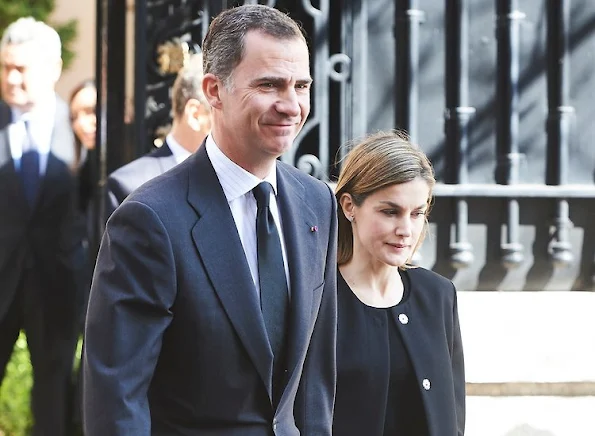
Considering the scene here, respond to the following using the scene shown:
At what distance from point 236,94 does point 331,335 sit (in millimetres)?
673

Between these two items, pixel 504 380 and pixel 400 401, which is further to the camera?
pixel 504 380

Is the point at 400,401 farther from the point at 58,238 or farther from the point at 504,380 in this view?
the point at 58,238

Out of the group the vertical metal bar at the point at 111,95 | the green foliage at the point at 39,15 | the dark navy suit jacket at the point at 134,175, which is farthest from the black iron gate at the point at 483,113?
the green foliage at the point at 39,15

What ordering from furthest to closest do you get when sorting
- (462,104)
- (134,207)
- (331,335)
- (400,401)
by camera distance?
(462,104) → (400,401) → (331,335) → (134,207)

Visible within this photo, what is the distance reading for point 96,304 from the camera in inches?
105

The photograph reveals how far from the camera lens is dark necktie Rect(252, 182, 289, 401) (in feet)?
8.91

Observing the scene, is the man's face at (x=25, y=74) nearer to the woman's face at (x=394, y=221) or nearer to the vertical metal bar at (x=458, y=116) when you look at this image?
the vertical metal bar at (x=458, y=116)

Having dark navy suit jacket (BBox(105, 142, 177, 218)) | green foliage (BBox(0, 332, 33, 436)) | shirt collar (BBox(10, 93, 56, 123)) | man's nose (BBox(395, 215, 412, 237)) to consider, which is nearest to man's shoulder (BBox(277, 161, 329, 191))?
man's nose (BBox(395, 215, 412, 237))

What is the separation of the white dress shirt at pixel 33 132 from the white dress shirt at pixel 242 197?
11.9ft

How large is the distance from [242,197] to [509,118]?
3126mm

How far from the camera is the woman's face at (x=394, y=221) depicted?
3.61 m

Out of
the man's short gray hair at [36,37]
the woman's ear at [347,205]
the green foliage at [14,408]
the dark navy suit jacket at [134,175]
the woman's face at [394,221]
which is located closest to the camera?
the woman's face at [394,221]

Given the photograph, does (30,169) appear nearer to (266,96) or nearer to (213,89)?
(213,89)

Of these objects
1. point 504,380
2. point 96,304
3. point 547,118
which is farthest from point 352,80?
point 96,304
